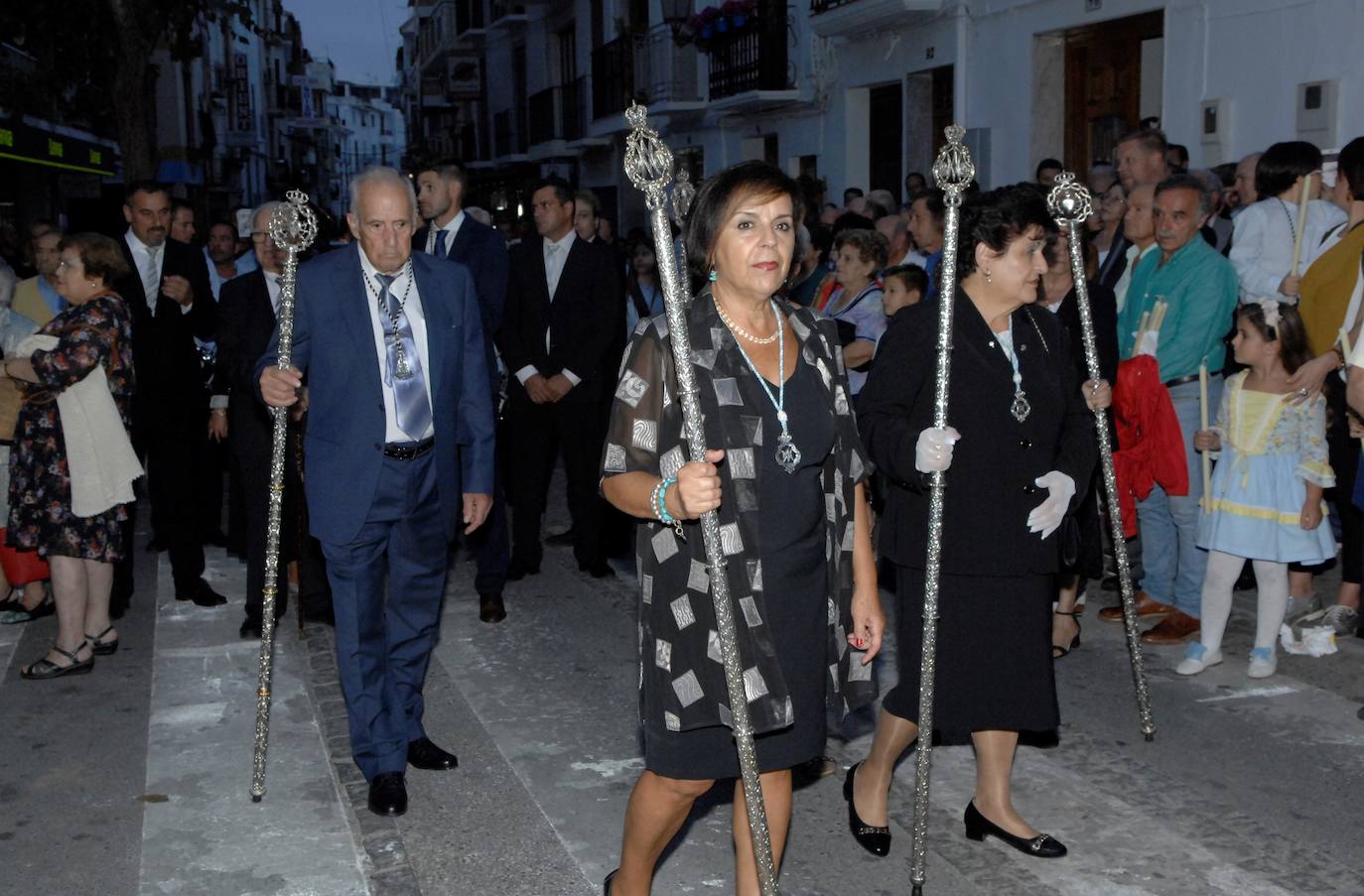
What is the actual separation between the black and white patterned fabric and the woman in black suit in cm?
192

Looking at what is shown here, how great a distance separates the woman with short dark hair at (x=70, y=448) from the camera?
6605 millimetres

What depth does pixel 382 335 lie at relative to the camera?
5.02 meters

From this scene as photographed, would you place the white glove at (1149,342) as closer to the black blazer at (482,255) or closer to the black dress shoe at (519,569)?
the black blazer at (482,255)

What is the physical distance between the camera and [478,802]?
5.13 meters

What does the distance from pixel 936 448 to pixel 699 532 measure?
837 millimetres

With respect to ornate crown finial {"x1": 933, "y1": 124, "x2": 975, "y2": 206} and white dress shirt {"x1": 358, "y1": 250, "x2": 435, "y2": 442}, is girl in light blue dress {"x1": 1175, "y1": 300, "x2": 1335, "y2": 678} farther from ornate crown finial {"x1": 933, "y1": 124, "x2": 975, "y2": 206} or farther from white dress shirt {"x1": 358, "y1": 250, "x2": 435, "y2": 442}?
white dress shirt {"x1": 358, "y1": 250, "x2": 435, "y2": 442}

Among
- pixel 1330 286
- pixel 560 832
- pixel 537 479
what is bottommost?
pixel 560 832

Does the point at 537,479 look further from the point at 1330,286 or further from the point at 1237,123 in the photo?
the point at 1237,123

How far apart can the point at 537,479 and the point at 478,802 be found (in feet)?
11.4

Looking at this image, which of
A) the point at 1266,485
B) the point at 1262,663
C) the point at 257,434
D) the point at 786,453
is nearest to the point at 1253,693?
the point at 1262,663

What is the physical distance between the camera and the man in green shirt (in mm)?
6832

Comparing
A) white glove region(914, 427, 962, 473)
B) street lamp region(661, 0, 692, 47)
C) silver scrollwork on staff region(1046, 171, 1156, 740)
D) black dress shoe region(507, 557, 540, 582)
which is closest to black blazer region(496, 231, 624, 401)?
black dress shoe region(507, 557, 540, 582)

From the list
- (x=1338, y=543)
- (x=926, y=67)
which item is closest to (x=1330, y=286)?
(x=1338, y=543)

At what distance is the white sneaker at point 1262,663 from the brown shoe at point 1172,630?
21.8 inches
